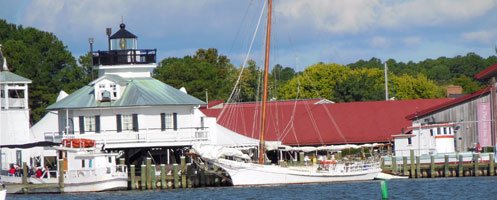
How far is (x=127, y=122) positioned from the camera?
84.1 metres

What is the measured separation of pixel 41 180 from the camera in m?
77.4

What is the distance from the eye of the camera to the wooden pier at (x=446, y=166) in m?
Answer: 78.9

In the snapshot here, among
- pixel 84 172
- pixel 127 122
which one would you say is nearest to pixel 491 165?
pixel 127 122

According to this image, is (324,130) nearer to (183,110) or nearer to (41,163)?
(183,110)

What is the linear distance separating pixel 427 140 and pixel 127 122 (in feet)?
60.1

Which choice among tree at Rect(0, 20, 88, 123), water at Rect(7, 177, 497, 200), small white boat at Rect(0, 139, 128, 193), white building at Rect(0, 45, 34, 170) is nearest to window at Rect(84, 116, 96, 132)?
white building at Rect(0, 45, 34, 170)

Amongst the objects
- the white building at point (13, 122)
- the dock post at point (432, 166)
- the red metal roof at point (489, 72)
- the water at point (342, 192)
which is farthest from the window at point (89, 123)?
the red metal roof at point (489, 72)

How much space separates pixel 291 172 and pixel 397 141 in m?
13.3

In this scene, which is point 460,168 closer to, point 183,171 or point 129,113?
point 183,171

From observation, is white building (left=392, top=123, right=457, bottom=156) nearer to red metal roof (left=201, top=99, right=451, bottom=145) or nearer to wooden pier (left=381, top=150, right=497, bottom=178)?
wooden pier (left=381, top=150, right=497, bottom=178)

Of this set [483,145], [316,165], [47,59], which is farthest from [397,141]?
[47,59]

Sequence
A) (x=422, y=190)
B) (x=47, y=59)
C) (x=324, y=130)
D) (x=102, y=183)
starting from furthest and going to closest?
(x=47, y=59) < (x=324, y=130) < (x=102, y=183) < (x=422, y=190)

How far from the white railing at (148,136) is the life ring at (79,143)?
3.04 metres

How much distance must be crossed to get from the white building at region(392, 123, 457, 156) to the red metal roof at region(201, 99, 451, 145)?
25.6 feet
